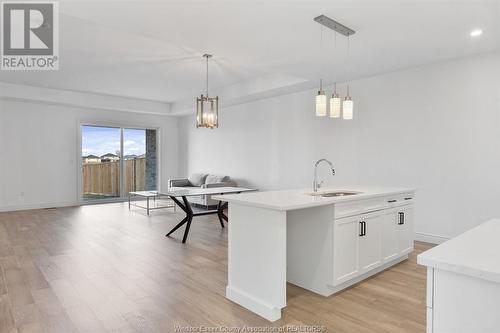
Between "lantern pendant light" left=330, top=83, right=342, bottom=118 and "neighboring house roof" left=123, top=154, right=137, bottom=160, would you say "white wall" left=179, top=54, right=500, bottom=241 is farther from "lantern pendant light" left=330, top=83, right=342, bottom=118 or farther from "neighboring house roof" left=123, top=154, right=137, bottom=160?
"neighboring house roof" left=123, top=154, right=137, bottom=160

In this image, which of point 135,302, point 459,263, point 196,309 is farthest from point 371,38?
point 135,302

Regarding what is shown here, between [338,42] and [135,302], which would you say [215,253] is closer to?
[135,302]

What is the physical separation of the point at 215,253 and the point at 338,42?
9.17 feet

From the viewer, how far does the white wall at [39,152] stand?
21.5ft

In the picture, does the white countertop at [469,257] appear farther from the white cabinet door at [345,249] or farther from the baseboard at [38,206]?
the baseboard at [38,206]

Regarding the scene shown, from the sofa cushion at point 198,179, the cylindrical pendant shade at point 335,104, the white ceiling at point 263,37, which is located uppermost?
the white ceiling at point 263,37

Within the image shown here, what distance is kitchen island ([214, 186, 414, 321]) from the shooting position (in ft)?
7.25

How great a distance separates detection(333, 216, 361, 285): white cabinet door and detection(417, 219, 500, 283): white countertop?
49.9 inches

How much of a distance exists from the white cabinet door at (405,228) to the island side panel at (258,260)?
1721mm

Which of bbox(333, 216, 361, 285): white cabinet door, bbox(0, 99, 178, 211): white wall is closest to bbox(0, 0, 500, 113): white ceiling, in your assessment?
bbox(0, 99, 178, 211): white wall

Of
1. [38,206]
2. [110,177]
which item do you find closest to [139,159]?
[110,177]

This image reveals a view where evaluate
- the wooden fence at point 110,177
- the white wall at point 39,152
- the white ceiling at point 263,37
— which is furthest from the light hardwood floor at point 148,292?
the wooden fence at point 110,177

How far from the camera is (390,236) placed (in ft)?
10.3

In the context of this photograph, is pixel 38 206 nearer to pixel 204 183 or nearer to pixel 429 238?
pixel 204 183
